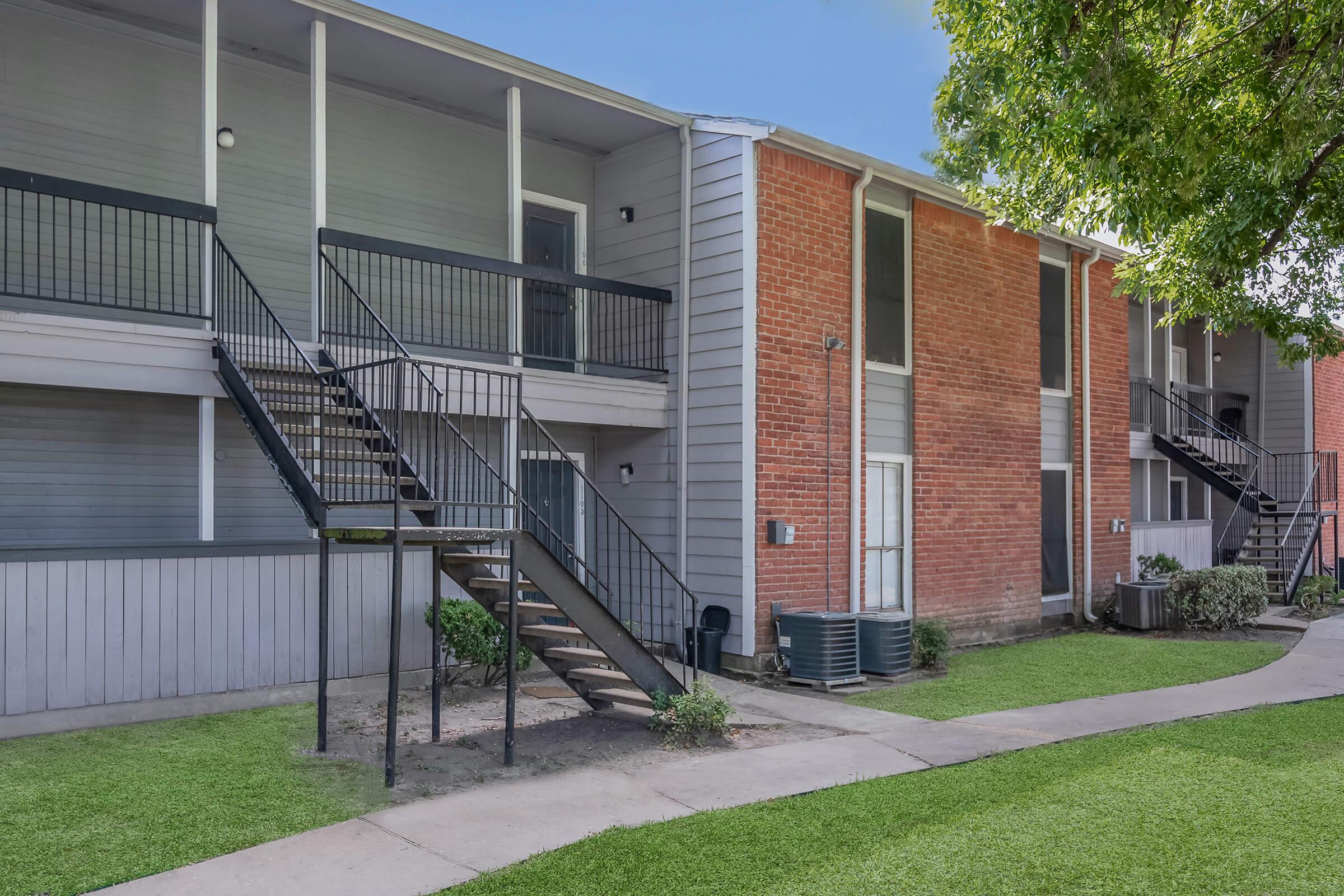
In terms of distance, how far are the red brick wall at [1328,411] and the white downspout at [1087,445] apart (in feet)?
30.0

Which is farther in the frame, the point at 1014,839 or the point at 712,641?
the point at 712,641

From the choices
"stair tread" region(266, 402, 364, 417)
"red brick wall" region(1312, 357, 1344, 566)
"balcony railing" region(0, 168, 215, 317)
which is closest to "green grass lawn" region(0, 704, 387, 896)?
"stair tread" region(266, 402, 364, 417)

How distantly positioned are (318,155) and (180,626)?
3.97 metres

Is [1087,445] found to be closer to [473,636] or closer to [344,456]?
[473,636]

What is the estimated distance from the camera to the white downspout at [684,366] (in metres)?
11.3

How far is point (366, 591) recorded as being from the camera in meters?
9.32

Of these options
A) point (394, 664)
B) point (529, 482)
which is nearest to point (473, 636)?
point (394, 664)

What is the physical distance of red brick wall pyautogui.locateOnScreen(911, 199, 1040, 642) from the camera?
1262 cm

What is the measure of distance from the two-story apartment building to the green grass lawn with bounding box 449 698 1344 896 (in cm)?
215

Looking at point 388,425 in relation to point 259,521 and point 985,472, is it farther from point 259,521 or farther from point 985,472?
point 985,472

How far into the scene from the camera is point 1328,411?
22688 mm

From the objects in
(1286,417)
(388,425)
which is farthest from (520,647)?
(1286,417)

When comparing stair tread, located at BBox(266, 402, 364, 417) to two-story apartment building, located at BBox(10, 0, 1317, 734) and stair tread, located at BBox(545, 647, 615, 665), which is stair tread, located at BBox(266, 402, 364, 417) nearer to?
two-story apartment building, located at BBox(10, 0, 1317, 734)

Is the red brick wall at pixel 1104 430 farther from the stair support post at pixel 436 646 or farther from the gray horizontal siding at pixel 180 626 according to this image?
the stair support post at pixel 436 646
